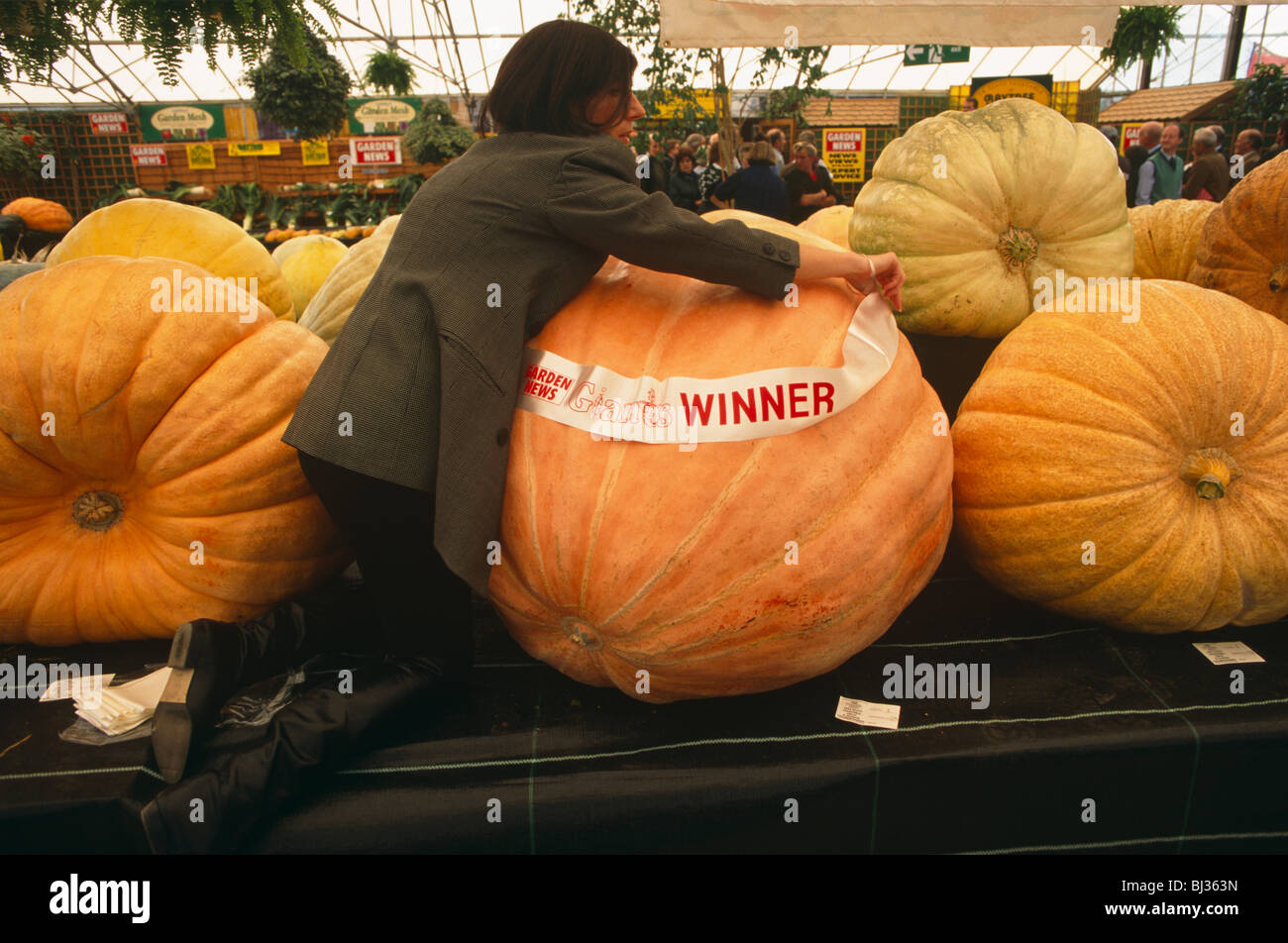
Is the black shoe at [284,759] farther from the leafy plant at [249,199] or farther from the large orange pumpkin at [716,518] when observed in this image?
the leafy plant at [249,199]

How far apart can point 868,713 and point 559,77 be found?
4.73ft

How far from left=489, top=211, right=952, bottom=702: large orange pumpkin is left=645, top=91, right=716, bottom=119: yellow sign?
7864 millimetres

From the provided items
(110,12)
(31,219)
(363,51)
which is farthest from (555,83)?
(363,51)

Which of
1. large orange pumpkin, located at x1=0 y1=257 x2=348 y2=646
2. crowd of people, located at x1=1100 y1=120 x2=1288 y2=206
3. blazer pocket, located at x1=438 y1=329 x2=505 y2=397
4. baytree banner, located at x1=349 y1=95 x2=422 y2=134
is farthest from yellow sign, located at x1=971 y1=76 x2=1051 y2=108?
baytree banner, located at x1=349 y1=95 x2=422 y2=134

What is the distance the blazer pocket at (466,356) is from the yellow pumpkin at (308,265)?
98.6 inches

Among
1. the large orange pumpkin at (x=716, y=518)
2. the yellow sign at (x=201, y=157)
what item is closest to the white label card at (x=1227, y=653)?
the large orange pumpkin at (x=716, y=518)

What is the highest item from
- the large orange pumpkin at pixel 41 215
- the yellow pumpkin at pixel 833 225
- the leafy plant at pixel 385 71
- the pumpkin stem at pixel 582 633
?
the leafy plant at pixel 385 71

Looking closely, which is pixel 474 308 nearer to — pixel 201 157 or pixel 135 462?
pixel 135 462

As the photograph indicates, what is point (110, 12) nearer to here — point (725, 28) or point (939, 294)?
point (725, 28)

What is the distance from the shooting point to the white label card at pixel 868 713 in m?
1.63

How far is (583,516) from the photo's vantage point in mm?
1476

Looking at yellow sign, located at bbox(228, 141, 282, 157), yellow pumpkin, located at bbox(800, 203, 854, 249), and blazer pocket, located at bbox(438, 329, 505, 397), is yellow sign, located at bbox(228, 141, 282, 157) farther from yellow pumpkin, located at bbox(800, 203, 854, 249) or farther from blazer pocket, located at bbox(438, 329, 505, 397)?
blazer pocket, located at bbox(438, 329, 505, 397)

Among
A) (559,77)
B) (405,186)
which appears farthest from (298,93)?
(559,77)

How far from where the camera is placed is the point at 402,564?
1.65m
